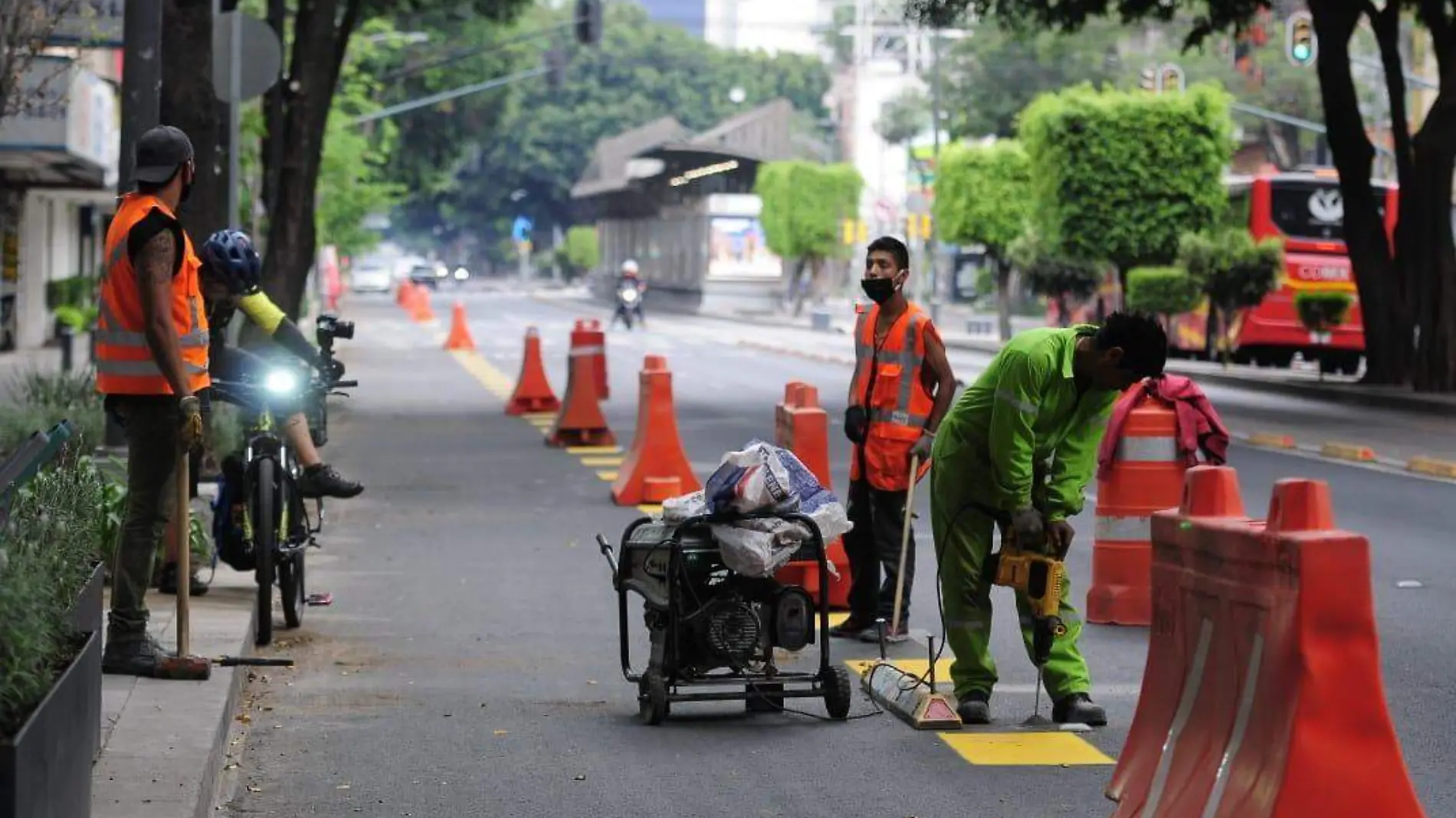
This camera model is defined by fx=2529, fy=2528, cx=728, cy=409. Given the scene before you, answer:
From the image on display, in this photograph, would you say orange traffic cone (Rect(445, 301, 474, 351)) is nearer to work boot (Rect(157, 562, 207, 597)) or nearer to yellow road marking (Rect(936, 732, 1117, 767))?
work boot (Rect(157, 562, 207, 597))

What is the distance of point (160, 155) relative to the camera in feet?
29.3

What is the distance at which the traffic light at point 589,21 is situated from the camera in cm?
4428

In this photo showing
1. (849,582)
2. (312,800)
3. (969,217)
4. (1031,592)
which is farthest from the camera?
(969,217)

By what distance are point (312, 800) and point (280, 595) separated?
4020 millimetres

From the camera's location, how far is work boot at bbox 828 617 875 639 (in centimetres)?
1118

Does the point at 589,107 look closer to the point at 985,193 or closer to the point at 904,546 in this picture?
the point at 985,193

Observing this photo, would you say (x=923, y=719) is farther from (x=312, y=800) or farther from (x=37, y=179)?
(x=37, y=179)

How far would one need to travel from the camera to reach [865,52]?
4734 inches

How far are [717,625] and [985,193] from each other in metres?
61.4

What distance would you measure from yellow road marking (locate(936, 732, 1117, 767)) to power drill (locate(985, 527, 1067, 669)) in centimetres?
31

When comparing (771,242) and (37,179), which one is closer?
(37,179)

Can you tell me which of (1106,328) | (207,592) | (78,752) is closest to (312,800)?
(78,752)

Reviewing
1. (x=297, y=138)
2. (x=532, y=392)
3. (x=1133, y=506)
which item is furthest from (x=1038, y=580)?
(x=297, y=138)

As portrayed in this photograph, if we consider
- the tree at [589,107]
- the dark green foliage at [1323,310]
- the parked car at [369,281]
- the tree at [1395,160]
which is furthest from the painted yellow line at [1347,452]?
the tree at [589,107]
